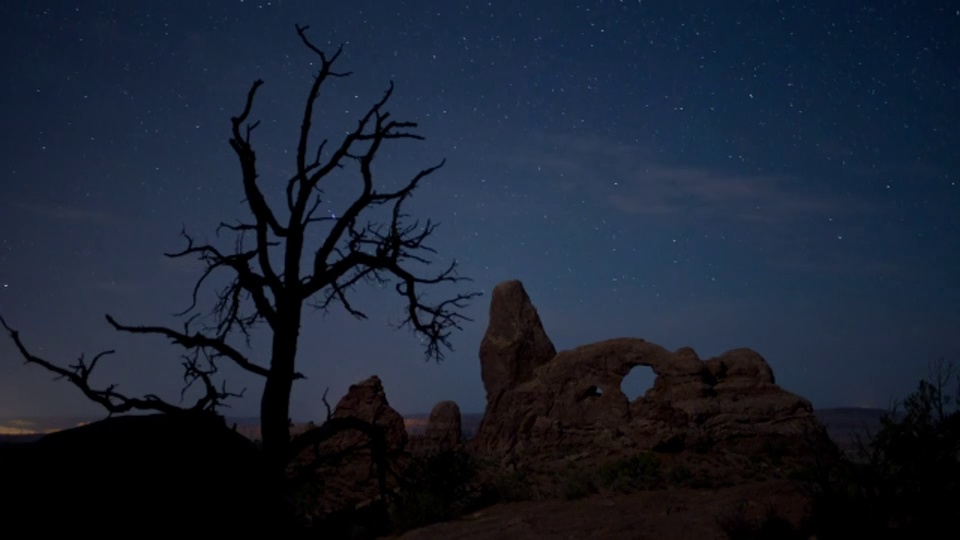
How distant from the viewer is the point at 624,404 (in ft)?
94.2

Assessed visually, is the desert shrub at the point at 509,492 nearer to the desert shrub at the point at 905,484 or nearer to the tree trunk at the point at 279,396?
the desert shrub at the point at 905,484

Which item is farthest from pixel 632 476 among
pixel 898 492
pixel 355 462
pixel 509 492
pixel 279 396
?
pixel 279 396

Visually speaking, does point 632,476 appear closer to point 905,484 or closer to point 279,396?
point 905,484

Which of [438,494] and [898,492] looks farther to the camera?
[438,494]

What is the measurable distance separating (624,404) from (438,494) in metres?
13.8

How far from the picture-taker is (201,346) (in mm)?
8258

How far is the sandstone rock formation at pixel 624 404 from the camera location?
25750 mm

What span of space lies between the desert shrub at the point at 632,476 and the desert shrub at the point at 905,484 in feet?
21.3

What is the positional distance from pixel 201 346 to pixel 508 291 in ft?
94.6

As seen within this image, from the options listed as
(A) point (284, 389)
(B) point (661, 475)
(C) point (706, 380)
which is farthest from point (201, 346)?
(C) point (706, 380)

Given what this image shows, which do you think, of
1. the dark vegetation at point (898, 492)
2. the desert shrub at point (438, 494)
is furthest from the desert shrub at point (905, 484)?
the desert shrub at point (438, 494)

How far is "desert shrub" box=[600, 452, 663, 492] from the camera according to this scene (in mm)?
17250

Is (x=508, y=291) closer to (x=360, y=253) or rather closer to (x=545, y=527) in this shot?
(x=545, y=527)

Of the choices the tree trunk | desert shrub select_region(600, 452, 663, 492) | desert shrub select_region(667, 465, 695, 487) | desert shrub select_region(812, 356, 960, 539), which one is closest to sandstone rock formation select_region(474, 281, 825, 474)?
desert shrub select_region(600, 452, 663, 492)
